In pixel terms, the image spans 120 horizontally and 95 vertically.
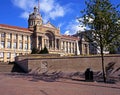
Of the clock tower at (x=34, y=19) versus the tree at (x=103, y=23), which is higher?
the clock tower at (x=34, y=19)

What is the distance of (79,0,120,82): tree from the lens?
70.8ft

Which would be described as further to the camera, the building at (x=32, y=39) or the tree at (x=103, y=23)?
the building at (x=32, y=39)

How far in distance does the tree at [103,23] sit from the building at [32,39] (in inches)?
2452

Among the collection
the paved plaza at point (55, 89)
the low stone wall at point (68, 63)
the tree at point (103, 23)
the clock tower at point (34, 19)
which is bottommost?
the paved plaza at point (55, 89)

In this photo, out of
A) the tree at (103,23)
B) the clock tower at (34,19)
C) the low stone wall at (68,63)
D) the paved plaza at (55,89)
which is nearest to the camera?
the paved plaza at (55,89)

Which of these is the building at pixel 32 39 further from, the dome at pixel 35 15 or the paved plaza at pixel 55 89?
the paved plaza at pixel 55 89

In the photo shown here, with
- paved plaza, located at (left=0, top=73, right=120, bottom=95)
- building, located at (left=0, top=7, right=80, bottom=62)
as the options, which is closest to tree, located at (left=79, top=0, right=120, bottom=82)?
paved plaza, located at (left=0, top=73, right=120, bottom=95)

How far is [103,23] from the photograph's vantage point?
21844mm

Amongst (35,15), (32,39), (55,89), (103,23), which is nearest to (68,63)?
(103,23)

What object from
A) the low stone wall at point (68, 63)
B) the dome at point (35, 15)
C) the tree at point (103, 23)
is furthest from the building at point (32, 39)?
the tree at point (103, 23)

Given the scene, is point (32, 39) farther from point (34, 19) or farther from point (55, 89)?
point (55, 89)

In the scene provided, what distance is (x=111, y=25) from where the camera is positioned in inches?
849

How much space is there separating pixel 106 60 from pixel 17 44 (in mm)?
62002

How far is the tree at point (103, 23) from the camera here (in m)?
21.6
